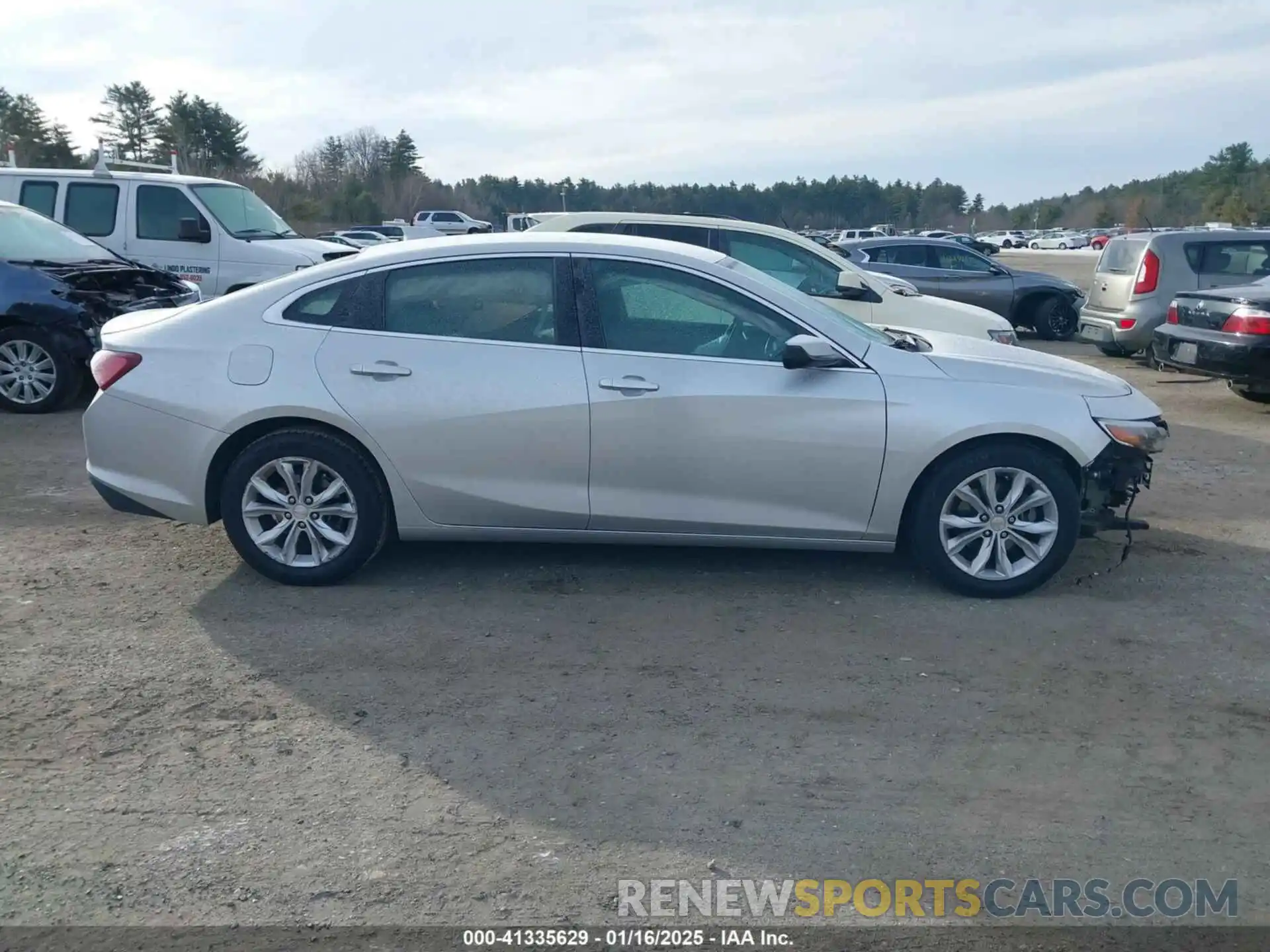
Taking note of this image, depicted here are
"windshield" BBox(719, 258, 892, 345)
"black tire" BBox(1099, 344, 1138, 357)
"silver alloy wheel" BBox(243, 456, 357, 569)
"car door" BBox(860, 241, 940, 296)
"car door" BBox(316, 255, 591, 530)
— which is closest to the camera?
"car door" BBox(316, 255, 591, 530)

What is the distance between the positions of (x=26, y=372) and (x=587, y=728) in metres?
7.76

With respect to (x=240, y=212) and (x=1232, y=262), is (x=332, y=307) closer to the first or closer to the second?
(x=240, y=212)

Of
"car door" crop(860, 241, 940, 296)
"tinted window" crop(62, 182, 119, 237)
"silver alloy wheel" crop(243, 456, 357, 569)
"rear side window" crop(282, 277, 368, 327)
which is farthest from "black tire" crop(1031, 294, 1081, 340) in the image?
"silver alloy wheel" crop(243, 456, 357, 569)

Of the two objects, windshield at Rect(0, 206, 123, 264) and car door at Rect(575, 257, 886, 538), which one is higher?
windshield at Rect(0, 206, 123, 264)

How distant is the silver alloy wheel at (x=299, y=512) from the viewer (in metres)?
5.39

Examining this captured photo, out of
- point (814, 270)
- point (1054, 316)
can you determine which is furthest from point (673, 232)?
point (1054, 316)

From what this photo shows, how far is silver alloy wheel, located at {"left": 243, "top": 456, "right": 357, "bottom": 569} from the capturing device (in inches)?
212

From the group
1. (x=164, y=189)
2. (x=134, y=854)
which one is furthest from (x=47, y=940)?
(x=164, y=189)

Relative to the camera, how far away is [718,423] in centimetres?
526

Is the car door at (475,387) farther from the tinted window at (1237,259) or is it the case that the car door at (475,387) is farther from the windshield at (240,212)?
the tinted window at (1237,259)

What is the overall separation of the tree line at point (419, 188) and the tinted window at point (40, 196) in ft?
95.4

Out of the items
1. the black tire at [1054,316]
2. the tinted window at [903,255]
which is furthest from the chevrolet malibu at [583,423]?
the black tire at [1054,316]

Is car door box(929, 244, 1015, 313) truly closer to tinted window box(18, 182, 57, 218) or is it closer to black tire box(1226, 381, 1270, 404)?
black tire box(1226, 381, 1270, 404)

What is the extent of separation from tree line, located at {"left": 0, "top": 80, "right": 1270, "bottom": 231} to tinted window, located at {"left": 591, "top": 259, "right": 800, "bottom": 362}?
116ft
